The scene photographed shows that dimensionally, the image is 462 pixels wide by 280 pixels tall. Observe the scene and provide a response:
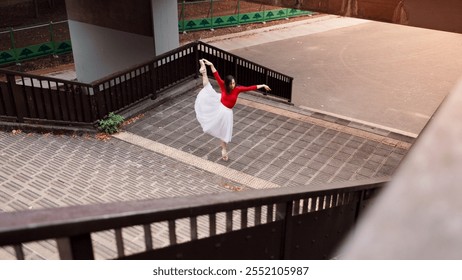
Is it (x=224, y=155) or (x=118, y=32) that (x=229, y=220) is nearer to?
(x=224, y=155)

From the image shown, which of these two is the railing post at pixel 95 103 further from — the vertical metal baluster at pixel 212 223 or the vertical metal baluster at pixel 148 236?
the vertical metal baluster at pixel 148 236

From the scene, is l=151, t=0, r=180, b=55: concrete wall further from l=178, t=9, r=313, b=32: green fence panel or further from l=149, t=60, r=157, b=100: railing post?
l=178, t=9, r=313, b=32: green fence panel

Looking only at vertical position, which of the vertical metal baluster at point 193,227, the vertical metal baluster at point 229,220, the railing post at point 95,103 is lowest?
the railing post at point 95,103

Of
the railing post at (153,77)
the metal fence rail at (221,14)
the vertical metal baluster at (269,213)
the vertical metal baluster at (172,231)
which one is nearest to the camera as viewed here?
the vertical metal baluster at (172,231)

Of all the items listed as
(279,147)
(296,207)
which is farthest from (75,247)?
(279,147)

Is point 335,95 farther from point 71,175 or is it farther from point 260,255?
point 260,255

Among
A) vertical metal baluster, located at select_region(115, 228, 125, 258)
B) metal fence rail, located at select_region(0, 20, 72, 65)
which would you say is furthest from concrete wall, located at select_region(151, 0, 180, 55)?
vertical metal baluster, located at select_region(115, 228, 125, 258)

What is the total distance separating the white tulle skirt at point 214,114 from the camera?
9062mm

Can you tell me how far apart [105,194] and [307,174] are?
4.02 metres

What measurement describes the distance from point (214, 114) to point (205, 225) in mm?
3936

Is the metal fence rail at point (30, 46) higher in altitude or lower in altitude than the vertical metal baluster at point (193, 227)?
lower

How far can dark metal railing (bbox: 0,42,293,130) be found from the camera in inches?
361

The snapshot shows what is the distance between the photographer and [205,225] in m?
5.59

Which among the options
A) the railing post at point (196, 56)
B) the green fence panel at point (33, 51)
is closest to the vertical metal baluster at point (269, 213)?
the railing post at point (196, 56)
